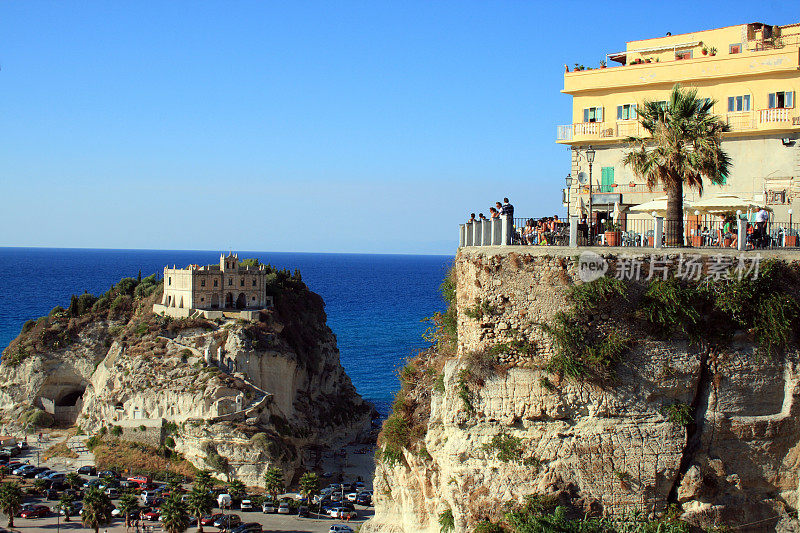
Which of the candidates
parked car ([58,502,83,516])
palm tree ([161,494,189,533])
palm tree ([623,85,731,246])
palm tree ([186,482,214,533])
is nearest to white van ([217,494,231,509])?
palm tree ([186,482,214,533])

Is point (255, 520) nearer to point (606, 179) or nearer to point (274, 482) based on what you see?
point (274, 482)

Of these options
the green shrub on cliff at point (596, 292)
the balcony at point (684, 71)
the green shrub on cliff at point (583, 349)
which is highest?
the balcony at point (684, 71)

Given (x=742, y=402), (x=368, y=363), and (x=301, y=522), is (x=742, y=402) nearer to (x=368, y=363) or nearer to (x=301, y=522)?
(x=301, y=522)

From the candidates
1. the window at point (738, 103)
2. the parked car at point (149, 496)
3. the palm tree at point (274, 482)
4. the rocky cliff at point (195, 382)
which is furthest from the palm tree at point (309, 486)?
the window at point (738, 103)

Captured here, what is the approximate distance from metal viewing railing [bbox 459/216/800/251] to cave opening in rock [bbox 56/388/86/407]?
5880 centimetres

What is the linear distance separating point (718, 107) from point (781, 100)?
1719 mm

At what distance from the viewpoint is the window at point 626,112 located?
27.1 meters

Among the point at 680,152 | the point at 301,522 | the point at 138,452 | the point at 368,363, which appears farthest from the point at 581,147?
the point at 368,363

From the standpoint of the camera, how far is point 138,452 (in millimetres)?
60219

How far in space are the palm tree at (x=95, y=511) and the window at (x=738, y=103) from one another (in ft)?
113

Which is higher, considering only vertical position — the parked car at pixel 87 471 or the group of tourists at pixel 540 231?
the group of tourists at pixel 540 231

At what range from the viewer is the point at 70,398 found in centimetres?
7281

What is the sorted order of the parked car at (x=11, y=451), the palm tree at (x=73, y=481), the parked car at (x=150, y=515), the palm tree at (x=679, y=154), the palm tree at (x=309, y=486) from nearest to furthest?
1. the palm tree at (x=679, y=154)
2. the parked car at (x=150, y=515)
3. the palm tree at (x=73, y=481)
4. the palm tree at (x=309, y=486)
5. the parked car at (x=11, y=451)

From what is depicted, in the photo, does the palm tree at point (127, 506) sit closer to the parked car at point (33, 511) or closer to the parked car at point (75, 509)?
the parked car at point (75, 509)
